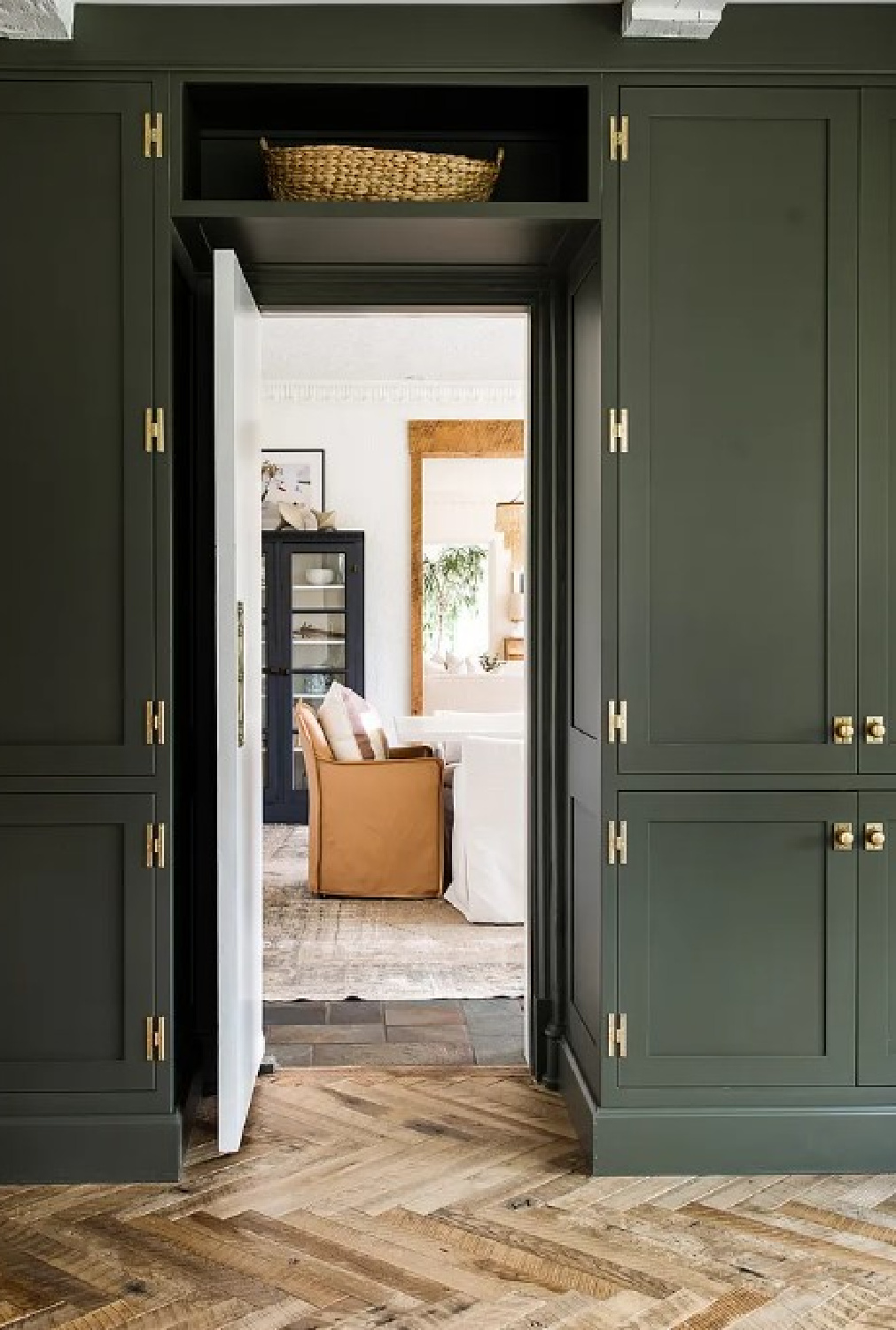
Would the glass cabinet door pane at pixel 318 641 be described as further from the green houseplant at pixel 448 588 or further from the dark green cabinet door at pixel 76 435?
the dark green cabinet door at pixel 76 435

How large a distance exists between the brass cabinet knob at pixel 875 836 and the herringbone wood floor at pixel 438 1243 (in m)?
0.76

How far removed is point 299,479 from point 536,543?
18.6ft

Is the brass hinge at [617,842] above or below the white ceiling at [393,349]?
below

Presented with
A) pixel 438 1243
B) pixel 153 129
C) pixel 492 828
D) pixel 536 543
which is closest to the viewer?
pixel 438 1243

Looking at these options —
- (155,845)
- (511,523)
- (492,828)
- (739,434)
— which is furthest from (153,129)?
(511,523)

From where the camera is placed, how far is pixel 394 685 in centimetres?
909

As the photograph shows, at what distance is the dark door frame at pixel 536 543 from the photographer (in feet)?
11.6

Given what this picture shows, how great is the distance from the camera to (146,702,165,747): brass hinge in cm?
302

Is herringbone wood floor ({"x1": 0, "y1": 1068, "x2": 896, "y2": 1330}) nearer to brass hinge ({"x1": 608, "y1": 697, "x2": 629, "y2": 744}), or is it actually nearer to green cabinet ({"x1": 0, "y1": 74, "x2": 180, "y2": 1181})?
green cabinet ({"x1": 0, "y1": 74, "x2": 180, "y2": 1181})

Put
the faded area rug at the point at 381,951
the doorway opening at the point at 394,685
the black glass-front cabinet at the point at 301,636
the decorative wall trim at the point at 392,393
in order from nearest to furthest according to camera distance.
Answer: the doorway opening at the point at 394,685 → the faded area rug at the point at 381,951 → the black glass-front cabinet at the point at 301,636 → the decorative wall trim at the point at 392,393


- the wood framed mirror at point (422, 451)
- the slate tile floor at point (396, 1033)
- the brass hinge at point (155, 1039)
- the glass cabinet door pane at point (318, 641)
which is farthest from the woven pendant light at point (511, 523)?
the brass hinge at point (155, 1039)

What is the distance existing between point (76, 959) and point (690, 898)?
143 cm

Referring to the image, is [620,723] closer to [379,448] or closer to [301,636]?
[301,636]

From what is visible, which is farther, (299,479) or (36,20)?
(299,479)
